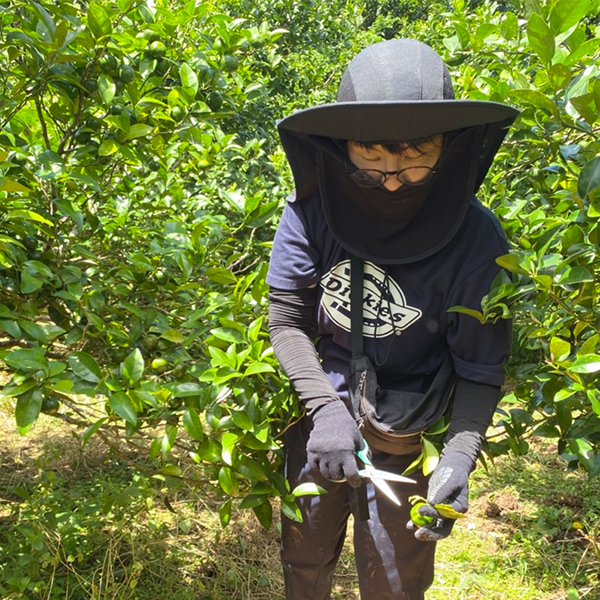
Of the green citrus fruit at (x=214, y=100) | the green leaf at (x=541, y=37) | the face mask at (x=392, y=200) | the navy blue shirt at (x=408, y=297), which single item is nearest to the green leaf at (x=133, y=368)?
the navy blue shirt at (x=408, y=297)

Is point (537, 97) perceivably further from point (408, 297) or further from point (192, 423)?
point (192, 423)

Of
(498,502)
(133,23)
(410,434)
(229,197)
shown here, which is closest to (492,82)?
(229,197)

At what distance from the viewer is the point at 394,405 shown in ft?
5.01

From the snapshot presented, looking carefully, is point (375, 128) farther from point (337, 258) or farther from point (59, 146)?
point (59, 146)

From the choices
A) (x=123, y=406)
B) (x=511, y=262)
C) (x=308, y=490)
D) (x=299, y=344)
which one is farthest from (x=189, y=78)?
(x=308, y=490)

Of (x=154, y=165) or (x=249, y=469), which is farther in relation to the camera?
(x=154, y=165)

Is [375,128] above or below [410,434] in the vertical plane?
above

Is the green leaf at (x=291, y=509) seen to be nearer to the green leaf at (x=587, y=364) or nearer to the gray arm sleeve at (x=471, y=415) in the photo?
the gray arm sleeve at (x=471, y=415)

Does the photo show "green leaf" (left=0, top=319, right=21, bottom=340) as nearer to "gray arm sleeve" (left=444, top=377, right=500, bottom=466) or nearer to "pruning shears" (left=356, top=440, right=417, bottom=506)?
"pruning shears" (left=356, top=440, right=417, bottom=506)

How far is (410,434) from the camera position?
151cm

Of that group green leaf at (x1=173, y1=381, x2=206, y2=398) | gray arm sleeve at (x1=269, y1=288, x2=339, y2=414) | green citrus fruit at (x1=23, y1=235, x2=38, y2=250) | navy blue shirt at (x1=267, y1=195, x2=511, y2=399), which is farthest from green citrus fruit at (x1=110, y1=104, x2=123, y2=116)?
green leaf at (x1=173, y1=381, x2=206, y2=398)

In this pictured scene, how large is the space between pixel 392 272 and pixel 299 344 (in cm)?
28

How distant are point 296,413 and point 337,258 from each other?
403 mm

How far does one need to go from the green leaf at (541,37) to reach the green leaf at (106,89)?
98 centimetres
